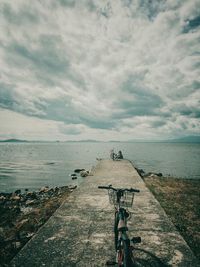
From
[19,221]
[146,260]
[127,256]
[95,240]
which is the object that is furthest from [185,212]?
[19,221]

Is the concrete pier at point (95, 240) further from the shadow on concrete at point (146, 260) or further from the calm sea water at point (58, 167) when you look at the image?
the calm sea water at point (58, 167)

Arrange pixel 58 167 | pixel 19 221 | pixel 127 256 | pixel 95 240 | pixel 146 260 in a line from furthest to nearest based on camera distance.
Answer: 1. pixel 58 167
2. pixel 19 221
3. pixel 95 240
4. pixel 146 260
5. pixel 127 256

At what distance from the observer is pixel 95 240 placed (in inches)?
218

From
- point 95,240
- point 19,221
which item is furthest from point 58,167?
point 95,240

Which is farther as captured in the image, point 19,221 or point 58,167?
point 58,167

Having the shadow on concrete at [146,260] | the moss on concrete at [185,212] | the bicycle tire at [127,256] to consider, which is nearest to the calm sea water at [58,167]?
the moss on concrete at [185,212]

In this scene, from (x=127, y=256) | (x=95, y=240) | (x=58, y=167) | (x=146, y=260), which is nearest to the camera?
(x=127, y=256)

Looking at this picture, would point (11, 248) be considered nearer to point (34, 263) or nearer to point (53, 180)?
point (34, 263)

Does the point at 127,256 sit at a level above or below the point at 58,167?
above


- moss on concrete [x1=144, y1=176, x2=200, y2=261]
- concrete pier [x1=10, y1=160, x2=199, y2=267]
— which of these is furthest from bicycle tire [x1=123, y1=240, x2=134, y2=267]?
moss on concrete [x1=144, y1=176, x2=200, y2=261]

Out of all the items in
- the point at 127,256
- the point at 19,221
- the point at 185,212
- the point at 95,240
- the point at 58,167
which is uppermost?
the point at 127,256

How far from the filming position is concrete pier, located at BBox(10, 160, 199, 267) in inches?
182

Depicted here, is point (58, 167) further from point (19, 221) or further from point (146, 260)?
point (146, 260)

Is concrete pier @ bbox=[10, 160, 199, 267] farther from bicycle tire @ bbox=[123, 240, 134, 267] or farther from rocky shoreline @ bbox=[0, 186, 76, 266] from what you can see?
rocky shoreline @ bbox=[0, 186, 76, 266]
